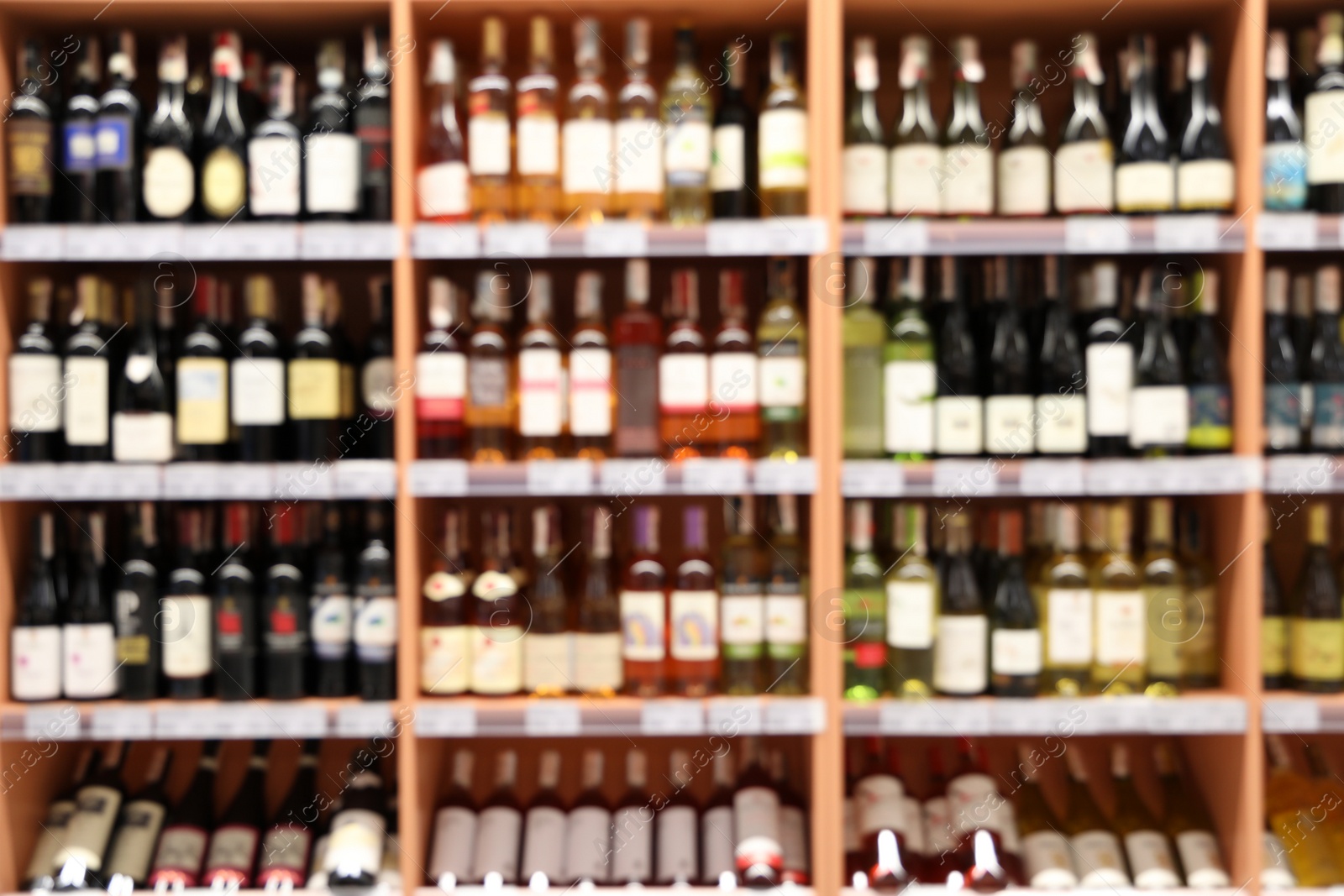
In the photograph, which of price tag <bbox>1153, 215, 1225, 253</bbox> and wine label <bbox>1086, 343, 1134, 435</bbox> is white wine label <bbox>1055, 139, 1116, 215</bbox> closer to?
price tag <bbox>1153, 215, 1225, 253</bbox>

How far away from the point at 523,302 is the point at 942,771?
4.64 feet

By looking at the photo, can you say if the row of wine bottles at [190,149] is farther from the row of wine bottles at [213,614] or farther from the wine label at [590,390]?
the row of wine bottles at [213,614]

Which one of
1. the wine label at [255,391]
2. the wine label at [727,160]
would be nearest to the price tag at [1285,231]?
the wine label at [727,160]

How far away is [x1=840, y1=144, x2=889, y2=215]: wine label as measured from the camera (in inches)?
82.9

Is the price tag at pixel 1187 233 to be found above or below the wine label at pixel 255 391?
above

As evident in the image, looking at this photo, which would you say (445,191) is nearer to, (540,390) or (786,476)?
(540,390)

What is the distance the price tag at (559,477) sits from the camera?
80.8 inches

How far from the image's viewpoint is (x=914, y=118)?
2273mm

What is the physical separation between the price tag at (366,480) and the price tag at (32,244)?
70 cm

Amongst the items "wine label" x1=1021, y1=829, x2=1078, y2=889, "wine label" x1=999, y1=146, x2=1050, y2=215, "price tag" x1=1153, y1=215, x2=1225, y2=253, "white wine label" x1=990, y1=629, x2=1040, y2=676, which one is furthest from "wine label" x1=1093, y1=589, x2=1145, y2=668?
"wine label" x1=999, y1=146, x2=1050, y2=215

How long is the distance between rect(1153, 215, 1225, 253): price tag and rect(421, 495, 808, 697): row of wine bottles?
0.88 m

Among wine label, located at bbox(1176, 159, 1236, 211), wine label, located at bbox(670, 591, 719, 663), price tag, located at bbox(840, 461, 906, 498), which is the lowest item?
wine label, located at bbox(670, 591, 719, 663)

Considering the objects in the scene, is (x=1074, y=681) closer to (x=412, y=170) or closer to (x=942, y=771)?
(x=942, y=771)

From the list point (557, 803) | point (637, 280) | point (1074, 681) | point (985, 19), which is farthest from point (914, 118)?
point (557, 803)
